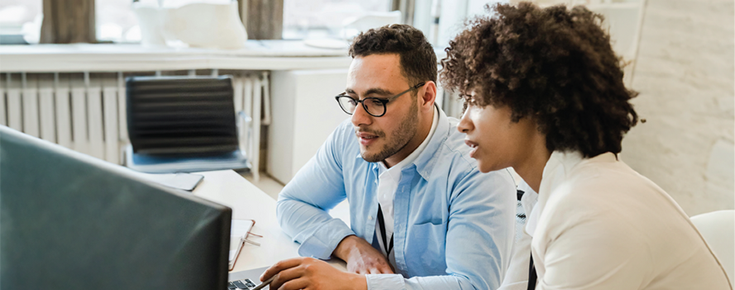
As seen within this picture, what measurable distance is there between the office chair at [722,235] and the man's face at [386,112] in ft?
2.20

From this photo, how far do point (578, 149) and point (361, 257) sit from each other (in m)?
0.60

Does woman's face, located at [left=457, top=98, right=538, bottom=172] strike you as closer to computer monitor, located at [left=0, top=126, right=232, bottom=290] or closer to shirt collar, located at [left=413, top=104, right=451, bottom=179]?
shirt collar, located at [left=413, top=104, right=451, bottom=179]

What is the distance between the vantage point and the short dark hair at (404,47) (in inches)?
57.4

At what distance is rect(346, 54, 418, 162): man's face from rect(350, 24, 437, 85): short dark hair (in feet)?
0.06

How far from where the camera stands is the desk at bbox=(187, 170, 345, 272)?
1328mm

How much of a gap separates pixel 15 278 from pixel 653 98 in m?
3.33

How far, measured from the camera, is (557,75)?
831 millimetres

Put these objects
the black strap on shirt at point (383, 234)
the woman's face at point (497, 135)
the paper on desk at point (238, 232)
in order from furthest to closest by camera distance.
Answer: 1. the black strap on shirt at point (383, 234)
2. the paper on desk at point (238, 232)
3. the woman's face at point (497, 135)

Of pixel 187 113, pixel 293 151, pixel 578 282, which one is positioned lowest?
pixel 293 151

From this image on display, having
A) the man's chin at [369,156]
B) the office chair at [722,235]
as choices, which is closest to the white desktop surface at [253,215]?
the man's chin at [369,156]

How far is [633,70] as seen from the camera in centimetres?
337

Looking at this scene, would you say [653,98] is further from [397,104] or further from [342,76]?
[397,104]

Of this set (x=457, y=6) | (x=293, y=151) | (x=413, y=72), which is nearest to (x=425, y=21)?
(x=457, y=6)

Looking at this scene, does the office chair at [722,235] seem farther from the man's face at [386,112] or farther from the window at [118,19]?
the window at [118,19]
